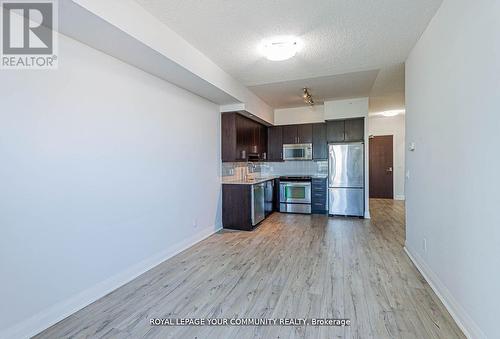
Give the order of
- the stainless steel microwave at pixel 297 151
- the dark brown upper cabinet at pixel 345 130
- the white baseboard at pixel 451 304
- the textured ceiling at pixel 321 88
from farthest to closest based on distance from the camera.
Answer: the stainless steel microwave at pixel 297 151, the dark brown upper cabinet at pixel 345 130, the textured ceiling at pixel 321 88, the white baseboard at pixel 451 304

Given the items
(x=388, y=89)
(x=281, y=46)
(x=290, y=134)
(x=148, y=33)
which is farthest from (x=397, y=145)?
(x=148, y=33)

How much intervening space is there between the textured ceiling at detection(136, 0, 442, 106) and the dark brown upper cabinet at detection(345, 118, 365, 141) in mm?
2210

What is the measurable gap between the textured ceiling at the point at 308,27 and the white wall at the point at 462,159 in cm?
35

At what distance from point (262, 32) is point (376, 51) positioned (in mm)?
1604

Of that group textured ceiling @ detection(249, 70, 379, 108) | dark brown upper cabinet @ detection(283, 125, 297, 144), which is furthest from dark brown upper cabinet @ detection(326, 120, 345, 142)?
dark brown upper cabinet @ detection(283, 125, 297, 144)

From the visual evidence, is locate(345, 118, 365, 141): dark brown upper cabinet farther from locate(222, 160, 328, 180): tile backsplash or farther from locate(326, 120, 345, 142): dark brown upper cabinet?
locate(222, 160, 328, 180): tile backsplash

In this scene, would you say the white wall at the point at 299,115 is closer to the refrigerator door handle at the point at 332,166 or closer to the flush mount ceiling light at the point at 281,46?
the refrigerator door handle at the point at 332,166

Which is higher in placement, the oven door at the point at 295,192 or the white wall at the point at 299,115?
the white wall at the point at 299,115

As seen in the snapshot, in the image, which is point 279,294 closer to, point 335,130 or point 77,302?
point 77,302

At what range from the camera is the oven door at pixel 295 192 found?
621 centimetres

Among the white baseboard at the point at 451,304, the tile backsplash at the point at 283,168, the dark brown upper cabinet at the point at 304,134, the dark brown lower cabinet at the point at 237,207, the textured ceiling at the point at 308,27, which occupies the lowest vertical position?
the white baseboard at the point at 451,304

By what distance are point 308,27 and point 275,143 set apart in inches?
167

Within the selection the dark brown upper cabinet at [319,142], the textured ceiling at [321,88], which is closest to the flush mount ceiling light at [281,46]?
the textured ceiling at [321,88]

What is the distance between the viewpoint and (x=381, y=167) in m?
8.50
